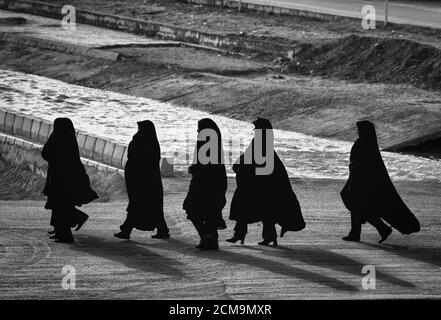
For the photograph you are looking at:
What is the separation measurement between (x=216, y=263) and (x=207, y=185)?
1.36 metres

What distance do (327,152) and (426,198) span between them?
420cm

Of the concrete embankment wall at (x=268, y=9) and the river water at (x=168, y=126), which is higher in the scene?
the concrete embankment wall at (x=268, y=9)

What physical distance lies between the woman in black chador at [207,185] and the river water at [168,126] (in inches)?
209

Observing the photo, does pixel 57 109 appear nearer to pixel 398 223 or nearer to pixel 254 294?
pixel 398 223

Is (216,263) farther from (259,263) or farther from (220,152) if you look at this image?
(220,152)

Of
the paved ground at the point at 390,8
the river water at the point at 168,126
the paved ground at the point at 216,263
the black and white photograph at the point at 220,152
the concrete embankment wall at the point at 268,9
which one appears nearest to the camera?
the paved ground at the point at 216,263

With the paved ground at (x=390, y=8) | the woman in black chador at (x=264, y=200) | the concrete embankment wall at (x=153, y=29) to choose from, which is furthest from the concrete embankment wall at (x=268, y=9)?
the woman in black chador at (x=264, y=200)

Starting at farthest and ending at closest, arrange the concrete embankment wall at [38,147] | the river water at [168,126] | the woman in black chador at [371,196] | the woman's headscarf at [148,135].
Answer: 1. the river water at [168,126]
2. the concrete embankment wall at [38,147]
3. the woman's headscarf at [148,135]
4. the woman in black chador at [371,196]

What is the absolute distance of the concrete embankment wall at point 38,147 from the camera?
19.3m

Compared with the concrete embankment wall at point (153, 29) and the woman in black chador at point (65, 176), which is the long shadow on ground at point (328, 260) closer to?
the woman in black chador at point (65, 176)

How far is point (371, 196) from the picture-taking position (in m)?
14.2

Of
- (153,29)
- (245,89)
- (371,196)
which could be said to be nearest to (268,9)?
(153,29)

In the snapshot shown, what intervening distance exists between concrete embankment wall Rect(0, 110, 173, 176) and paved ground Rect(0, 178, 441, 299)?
3520mm
